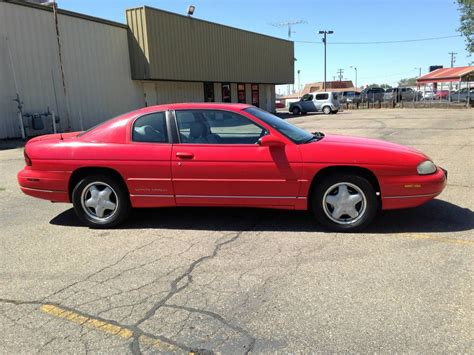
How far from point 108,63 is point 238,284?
1903cm

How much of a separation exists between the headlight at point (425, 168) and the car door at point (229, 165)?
1.29 m

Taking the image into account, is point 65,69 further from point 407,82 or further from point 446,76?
point 407,82

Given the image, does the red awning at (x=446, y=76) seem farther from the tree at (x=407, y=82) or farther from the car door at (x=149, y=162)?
the tree at (x=407, y=82)

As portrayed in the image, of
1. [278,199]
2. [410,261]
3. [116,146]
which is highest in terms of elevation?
[116,146]

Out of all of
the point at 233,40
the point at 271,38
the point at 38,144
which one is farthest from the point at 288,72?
the point at 38,144

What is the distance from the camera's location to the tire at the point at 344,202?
4602mm

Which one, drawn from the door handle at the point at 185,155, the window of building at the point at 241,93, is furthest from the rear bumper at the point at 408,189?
the window of building at the point at 241,93

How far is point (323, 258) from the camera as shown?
13.3 ft

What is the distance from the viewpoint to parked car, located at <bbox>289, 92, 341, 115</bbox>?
34031 millimetres

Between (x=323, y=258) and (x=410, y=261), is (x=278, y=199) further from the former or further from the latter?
(x=410, y=261)

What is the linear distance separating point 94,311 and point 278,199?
232cm

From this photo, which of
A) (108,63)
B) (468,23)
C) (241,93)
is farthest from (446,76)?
(108,63)

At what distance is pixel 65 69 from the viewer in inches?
709

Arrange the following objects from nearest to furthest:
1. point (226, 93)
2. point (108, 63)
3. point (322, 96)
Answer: point (108, 63), point (226, 93), point (322, 96)
